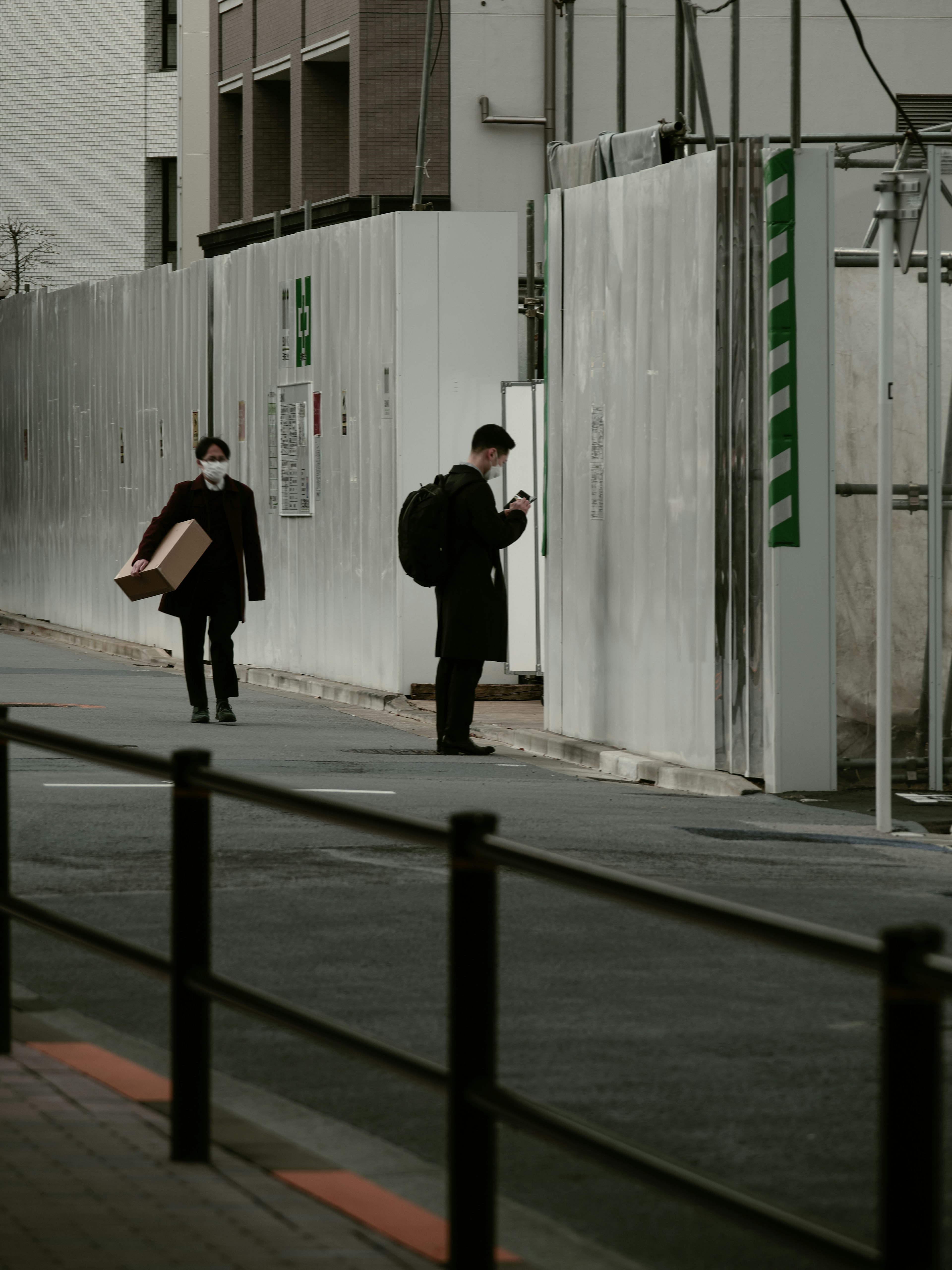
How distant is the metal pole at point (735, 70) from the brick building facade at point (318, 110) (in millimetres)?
16221

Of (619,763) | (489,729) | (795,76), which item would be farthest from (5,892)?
(489,729)

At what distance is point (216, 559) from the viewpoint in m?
16.6

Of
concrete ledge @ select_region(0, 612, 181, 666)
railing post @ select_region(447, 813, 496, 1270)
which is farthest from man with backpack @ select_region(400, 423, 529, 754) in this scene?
railing post @ select_region(447, 813, 496, 1270)

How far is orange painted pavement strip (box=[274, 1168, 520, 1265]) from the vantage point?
436cm

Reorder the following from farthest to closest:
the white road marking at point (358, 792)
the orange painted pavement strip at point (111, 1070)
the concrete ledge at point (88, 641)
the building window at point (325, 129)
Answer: the building window at point (325, 129)
the concrete ledge at point (88, 641)
the white road marking at point (358, 792)
the orange painted pavement strip at point (111, 1070)

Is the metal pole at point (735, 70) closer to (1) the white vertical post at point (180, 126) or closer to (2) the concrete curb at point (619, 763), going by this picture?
(2) the concrete curb at point (619, 763)

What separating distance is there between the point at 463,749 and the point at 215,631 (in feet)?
8.65

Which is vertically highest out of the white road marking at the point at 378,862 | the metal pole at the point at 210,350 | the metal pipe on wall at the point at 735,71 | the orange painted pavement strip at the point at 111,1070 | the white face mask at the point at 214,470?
the metal pipe on wall at the point at 735,71

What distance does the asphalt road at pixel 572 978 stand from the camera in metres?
3.87

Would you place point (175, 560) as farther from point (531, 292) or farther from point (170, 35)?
point (170, 35)

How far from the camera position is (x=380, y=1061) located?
424cm

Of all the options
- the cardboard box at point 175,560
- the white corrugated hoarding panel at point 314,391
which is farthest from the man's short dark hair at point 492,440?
the white corrugated hoarding panel at point 314,391

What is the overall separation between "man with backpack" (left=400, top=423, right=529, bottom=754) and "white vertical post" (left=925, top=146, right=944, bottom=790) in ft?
8.02

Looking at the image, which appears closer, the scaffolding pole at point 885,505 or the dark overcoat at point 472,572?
the scaffolding pole at point 885,505
